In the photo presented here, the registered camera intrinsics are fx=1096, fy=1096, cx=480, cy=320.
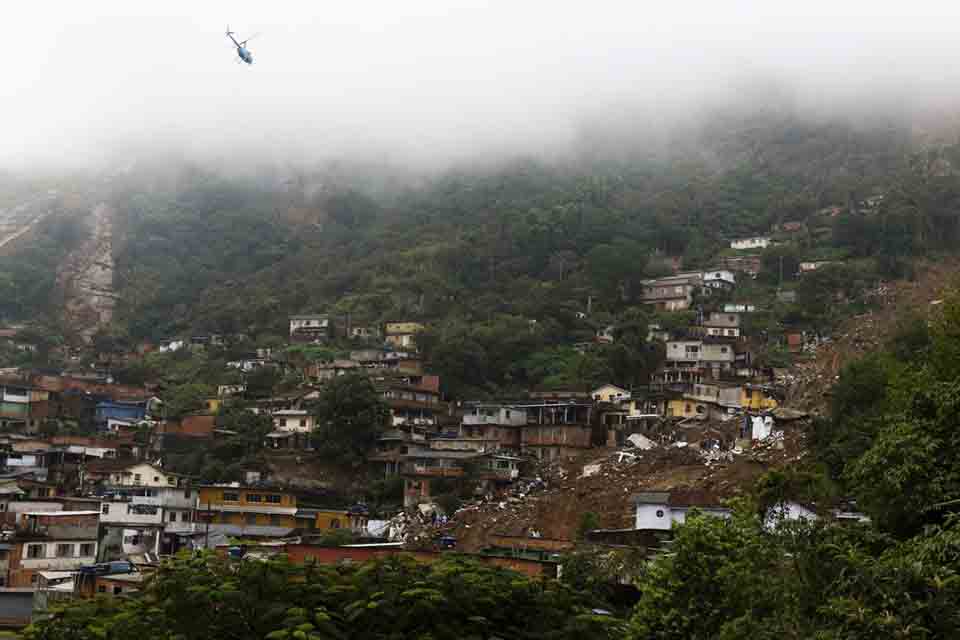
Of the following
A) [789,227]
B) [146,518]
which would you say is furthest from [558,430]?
[789,227]

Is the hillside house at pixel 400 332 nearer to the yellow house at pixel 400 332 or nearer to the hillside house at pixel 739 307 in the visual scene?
the yellow house at pixel 400 332

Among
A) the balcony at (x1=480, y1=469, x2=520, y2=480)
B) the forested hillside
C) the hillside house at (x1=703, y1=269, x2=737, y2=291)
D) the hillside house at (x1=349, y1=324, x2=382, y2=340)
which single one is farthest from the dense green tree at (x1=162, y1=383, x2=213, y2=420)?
the hillside house at (x1=703, y1=269, x2=737, y2=291)

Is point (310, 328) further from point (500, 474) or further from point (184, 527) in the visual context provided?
point (184, 527)

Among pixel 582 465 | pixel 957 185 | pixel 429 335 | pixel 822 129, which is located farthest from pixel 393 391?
pixel 822 129

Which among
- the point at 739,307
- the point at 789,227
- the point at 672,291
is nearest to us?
the point at 739,307

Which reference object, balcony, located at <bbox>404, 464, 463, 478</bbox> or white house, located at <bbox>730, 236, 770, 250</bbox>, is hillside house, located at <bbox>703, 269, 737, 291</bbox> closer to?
white house, located at <bbox>730, 236, 770, 250</bbox>

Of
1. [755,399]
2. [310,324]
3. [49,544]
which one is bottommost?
[49,544]

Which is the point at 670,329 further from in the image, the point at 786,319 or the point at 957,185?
the point at 957,185
